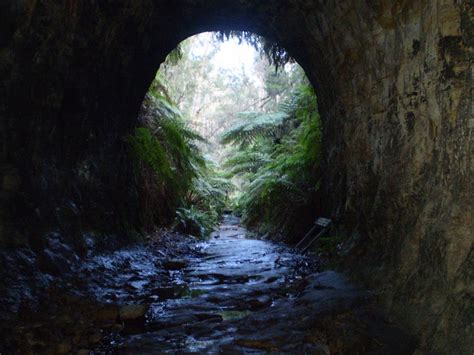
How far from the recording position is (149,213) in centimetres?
810

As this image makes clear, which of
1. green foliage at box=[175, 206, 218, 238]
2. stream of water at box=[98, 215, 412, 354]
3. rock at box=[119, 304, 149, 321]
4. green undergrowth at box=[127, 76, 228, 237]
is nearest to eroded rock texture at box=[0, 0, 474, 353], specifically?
stream of water at box=[98, 215, 412, 354]

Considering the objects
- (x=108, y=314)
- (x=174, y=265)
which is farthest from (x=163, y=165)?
(x=108, y=314)

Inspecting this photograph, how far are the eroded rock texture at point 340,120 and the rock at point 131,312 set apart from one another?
1.32 meters

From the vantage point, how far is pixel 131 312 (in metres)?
3.17

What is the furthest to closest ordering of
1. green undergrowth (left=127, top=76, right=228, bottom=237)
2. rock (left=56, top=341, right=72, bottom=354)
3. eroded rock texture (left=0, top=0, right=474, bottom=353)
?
1. green undergrowth (left=127, top=76, right=228, bottom=237)
2. eroded rock texture (left=0, top=0, right=474, bottom=353)
3. rock (left=56, top=341, right=72, bottom=354)

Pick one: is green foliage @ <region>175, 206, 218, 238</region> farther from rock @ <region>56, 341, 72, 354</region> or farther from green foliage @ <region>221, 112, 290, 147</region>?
rock @ <region>56, 341, 72, 354</region>

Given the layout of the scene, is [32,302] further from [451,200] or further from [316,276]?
[451,200]

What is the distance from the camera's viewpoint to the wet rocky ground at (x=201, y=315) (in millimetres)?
2582

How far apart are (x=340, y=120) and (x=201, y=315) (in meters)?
3.64

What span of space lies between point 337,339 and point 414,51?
2.66 meters

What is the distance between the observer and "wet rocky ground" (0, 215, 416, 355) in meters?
2.58

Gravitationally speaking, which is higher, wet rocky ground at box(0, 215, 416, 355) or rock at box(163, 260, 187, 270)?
wet rocky ground at box(0, 215, 416, 355)

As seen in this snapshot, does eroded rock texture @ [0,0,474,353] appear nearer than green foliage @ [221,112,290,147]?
Yes

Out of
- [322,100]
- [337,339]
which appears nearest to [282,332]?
[337,339]
